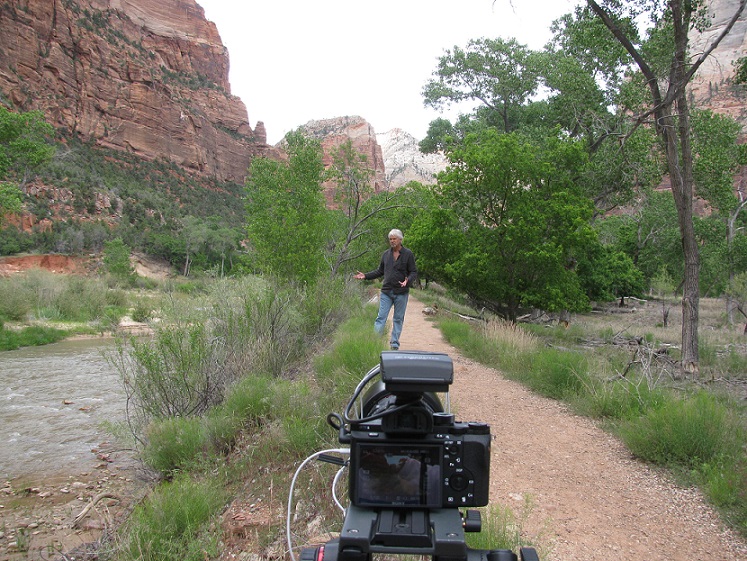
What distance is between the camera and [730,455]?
4.68m

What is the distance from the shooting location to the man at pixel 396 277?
26.2ft

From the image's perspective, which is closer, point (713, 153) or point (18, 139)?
point (713, 153)

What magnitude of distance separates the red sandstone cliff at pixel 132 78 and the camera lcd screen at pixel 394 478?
6840 centimetres

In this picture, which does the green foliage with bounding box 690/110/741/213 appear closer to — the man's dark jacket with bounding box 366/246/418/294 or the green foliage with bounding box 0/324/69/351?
the man's dark jacket with bounding box 366/246/418/294

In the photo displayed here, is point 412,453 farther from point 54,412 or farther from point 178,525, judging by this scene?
point 54,412

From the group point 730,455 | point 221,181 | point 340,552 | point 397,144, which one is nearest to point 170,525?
point 340,552

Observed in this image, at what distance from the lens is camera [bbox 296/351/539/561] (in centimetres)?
169

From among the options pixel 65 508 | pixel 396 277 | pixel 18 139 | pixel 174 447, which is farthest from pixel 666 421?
pixel 18 139

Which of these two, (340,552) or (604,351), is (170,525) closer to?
(340,552)

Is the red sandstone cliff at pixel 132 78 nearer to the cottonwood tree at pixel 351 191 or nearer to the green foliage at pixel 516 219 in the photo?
the cottonwood tree at pixel 351 191

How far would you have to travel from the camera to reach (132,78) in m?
79.4

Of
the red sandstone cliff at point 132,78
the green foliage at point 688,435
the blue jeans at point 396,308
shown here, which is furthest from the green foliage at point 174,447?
the red sandstone cliff at point 132,78

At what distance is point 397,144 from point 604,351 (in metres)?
158

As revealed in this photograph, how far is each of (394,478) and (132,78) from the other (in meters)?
92.4
